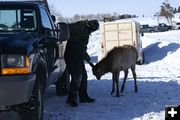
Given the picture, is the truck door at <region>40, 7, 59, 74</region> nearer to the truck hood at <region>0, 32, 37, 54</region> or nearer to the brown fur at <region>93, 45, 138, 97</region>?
the truck hood at <region>0, 32, 37, 54</region>

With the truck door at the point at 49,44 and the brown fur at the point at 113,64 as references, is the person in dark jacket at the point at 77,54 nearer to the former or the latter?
the truck door at the point at 49,44

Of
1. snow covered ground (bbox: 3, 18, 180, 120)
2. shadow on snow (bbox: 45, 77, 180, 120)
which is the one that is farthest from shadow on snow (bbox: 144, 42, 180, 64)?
shadow on snow (bbox: 45, 77, 180, 120)

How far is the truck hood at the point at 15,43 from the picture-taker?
6.93 m

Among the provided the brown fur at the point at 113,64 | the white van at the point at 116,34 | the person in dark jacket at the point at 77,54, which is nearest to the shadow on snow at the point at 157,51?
the white van at the point at 116,34

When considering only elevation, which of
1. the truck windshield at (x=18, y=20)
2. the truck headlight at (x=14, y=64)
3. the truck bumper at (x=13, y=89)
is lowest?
the truck bumper at (x=13, y=89)

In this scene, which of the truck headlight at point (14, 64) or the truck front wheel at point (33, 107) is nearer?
the truck headlight at point (14, 64)

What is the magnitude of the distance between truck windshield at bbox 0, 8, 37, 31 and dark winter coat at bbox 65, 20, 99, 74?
2183mm

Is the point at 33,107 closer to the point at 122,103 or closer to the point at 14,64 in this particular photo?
the point at 14,64

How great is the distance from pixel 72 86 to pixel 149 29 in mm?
69554

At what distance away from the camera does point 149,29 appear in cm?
7969

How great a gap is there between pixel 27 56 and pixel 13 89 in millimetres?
526

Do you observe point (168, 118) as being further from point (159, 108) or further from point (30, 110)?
point (159, 108)

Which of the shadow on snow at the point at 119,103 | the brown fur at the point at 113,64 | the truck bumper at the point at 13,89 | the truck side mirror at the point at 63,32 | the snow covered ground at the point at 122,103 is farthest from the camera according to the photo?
the brown fur at the point at 113,64

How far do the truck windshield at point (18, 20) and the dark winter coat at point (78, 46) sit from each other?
2.18 m
